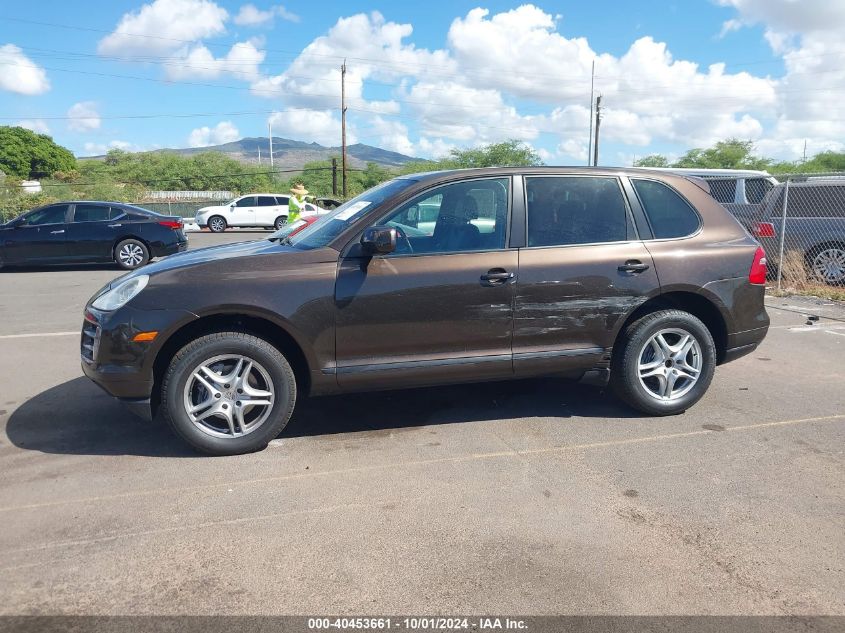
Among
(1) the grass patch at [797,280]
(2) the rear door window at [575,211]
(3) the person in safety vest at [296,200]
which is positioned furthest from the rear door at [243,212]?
(2) the rear door window at [575,211]

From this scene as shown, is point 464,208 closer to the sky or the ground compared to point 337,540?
closer to the sky

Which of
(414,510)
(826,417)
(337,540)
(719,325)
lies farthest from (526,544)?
(826,417)

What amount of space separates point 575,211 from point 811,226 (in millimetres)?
8210

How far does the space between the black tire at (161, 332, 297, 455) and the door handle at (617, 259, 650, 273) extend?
7.63ft

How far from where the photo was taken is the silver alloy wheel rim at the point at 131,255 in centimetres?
1448

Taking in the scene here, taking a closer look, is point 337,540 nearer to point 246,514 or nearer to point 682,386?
point 246,514

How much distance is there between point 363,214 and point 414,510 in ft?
6.37

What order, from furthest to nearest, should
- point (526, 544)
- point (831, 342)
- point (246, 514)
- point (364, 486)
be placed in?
1. point (831, 342)
2. point (364, 486)
3. point (246, 514)
4. point (526, 544)

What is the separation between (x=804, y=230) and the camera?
36.6 ft

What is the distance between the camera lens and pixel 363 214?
450cm

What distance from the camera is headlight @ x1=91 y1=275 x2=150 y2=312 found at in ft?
13.6

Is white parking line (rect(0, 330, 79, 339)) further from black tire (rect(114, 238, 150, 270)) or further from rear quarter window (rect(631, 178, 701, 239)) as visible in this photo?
black tire (rect(114, 238, 150, 270))

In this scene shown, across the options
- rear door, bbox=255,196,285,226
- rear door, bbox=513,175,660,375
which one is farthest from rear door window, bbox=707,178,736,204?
rear door, bbox=255,196,285,226

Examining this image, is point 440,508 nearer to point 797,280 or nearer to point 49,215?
point 797,280
